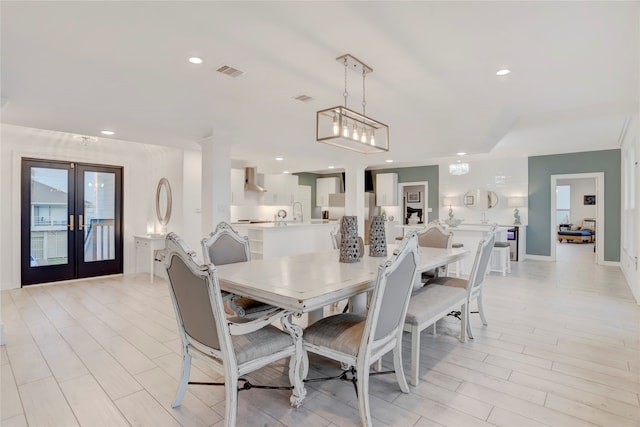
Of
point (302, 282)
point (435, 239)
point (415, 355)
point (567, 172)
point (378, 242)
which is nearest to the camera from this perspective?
point (302, 282)

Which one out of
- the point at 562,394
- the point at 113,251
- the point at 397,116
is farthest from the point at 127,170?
the point at 562,394

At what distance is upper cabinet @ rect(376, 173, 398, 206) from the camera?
967cm

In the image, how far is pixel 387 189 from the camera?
9.72 metres

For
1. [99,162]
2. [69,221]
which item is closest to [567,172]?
[99,162]

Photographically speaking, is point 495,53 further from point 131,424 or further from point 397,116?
point 131,424

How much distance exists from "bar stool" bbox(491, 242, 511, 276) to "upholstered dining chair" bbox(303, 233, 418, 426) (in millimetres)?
4597

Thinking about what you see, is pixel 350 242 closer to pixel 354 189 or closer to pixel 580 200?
pixel 354 189

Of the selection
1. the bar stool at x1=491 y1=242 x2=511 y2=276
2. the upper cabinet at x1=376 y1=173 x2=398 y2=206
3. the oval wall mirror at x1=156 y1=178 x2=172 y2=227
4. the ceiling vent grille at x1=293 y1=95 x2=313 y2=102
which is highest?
the ceiling vent grille at x1=293 y1=95 x2=313 y2=102

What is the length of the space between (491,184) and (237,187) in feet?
20.6

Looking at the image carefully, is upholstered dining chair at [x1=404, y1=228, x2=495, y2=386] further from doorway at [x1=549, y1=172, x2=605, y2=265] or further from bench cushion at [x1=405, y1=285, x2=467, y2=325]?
doorway at [x1=549, y1=172, x2=605, y2=265]

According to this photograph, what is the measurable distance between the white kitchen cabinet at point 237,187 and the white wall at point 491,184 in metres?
5.31

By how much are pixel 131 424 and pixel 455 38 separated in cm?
293

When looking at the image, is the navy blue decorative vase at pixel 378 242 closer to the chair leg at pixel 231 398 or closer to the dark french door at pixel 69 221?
the chair leg at pixel 231 398

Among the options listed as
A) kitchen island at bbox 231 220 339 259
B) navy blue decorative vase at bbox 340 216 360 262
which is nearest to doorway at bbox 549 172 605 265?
kitchen island at bbox 231 220 339 259
